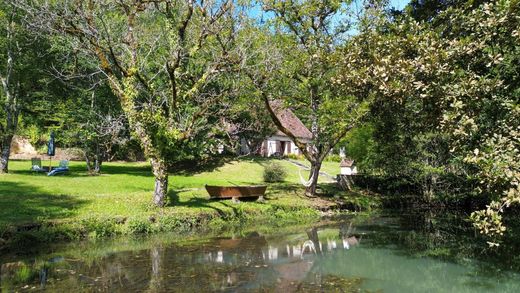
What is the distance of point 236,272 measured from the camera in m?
11.3

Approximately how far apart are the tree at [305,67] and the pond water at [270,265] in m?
6.83

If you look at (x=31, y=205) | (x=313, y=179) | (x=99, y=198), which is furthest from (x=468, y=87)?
(x=313, y=179)

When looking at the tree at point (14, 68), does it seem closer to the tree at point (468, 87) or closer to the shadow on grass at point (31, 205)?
the shadow on grass at point (31, 205)

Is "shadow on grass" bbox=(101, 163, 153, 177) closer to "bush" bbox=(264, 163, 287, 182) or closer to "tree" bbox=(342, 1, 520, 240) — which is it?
"bush" bbox=(264, 163, 287, 182)

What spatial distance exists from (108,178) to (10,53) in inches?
349

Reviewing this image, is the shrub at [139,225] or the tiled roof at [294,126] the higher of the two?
the tiled roof at [294,126]

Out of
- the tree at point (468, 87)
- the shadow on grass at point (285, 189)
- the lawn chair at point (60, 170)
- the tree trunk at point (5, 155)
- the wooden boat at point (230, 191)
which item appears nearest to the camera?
the tree at point (468, 87)

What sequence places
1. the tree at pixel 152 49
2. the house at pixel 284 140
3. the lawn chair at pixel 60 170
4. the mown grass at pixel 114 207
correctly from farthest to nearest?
1. the house at pixel 284 140
2. the lawn chair at pixel 60 170
3. the tree at pixel 152 49
4. the mown grass at pixel 114 207

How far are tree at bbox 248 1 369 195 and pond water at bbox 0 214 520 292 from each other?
6.83m

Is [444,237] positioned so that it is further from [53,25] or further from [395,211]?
[53,25]

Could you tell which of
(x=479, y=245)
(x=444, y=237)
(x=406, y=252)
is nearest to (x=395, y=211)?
(x=444, y=237)

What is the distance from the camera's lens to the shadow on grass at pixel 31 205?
559 inches

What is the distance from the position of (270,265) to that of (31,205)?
9299 millimetres

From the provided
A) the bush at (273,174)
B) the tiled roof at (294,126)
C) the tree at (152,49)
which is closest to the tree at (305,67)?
the tree at (152,49)
